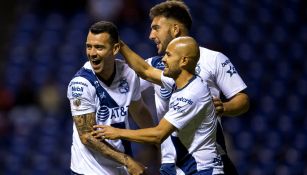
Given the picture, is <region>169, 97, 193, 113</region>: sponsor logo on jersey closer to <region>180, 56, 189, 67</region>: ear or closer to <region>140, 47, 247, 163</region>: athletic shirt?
<region>180, 56, 189, 67</region>: ear

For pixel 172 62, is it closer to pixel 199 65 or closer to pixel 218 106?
pixel 218 106

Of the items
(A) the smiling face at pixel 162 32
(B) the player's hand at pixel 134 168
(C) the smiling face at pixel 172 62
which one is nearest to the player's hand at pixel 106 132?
(B) the player's hand at pixel 134 168

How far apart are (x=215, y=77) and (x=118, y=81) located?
2.50ft

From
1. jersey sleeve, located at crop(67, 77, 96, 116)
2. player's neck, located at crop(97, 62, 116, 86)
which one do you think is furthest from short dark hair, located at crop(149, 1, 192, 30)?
jersey sleeve, located at crop(67, 77, 96, 116)

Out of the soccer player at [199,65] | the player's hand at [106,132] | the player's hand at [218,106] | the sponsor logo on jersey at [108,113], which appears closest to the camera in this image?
the player's hand at [106,132]

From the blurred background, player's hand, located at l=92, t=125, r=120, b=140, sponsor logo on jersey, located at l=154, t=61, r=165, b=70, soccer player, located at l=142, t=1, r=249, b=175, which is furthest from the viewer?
the blurred background

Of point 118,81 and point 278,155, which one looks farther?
point 278,155

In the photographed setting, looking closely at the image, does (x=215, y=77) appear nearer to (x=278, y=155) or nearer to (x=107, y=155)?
(x=107, y=155)

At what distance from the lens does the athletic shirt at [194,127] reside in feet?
16.9

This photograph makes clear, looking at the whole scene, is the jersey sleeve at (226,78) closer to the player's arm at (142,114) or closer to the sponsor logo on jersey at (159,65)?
the sponsor logo on jersey at (159,65)

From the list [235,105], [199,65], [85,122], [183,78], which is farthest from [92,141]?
[235,105]

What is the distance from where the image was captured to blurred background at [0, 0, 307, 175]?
11.2 m

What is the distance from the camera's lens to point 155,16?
5.92 metres

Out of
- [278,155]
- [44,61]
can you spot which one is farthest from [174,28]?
[44,61]
